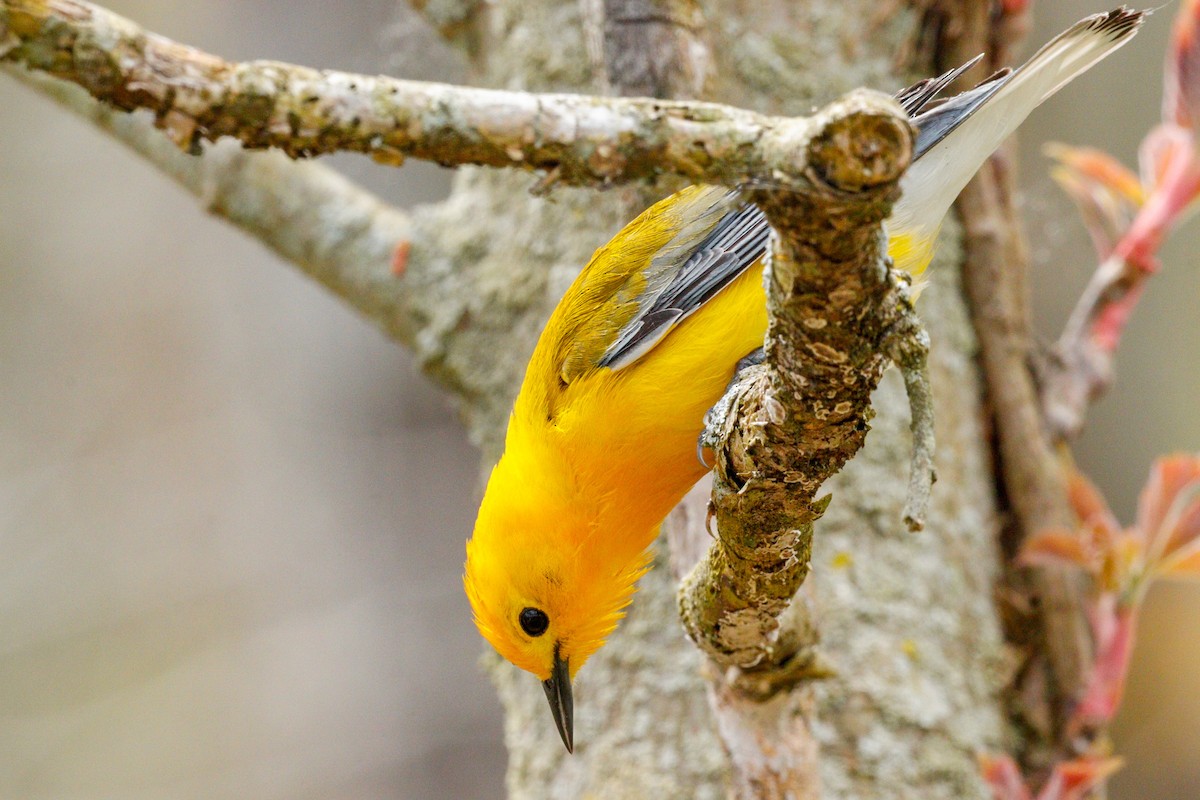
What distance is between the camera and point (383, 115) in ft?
3.46

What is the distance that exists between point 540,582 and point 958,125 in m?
1.27

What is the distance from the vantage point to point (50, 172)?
6027 mm

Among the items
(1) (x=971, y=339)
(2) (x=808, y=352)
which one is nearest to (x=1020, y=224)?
(1) (x=971, y=339)

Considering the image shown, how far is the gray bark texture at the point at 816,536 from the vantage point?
2697 mm

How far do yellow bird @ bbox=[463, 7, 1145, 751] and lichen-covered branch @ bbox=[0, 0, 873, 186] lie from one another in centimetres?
106

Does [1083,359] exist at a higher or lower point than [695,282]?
lower

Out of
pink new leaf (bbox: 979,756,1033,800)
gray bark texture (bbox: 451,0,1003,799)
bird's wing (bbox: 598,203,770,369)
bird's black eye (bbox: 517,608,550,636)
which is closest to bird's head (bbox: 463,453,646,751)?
bird's black eye (bbox: 517,608,550,636)

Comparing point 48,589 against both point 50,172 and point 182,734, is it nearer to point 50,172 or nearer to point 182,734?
point 182,734

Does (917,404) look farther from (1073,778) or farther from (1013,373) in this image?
(1013,373)

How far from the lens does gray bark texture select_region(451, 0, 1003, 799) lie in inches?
106

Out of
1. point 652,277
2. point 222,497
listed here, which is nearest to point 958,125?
point 652,277

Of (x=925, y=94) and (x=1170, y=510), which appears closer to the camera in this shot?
(x=925, y=94)

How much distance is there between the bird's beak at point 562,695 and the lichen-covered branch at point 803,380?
59cm

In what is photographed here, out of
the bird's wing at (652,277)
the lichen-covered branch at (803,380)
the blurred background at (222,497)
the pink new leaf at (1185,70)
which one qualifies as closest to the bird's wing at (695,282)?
the bird's wing at (652,277)
